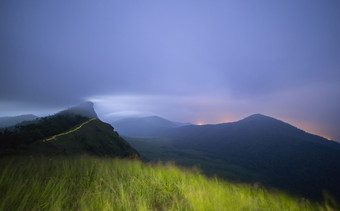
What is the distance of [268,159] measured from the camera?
13725 cm

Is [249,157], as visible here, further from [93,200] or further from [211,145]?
[93,200]

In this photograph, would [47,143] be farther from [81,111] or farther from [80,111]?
[81,111]

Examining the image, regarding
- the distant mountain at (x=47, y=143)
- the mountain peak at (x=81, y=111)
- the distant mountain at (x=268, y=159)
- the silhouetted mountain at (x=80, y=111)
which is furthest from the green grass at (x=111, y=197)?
the distant mountain at (x=268, y=159)

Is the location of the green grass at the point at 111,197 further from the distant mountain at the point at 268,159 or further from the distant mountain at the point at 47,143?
the distant mountain at the point at 268,159

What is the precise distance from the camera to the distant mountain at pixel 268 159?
278 ft

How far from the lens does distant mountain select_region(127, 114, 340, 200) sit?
8462 centimetres

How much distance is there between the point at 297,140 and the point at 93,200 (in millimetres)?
225219

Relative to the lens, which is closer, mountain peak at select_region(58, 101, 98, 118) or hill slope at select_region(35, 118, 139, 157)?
hill slope at select_region(35, 118, 139, 157)

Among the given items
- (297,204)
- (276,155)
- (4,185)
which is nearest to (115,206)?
(4,185)

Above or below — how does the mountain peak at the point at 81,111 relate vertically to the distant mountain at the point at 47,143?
above

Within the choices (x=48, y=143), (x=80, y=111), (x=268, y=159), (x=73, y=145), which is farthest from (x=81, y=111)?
(x=268, y=159)

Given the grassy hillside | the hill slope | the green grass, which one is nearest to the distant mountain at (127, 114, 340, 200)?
the hill slope

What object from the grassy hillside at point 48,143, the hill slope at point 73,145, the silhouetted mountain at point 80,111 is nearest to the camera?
the grassy hillside at point 48,143

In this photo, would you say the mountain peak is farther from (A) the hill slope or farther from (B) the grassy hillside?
(A) the hill slope
